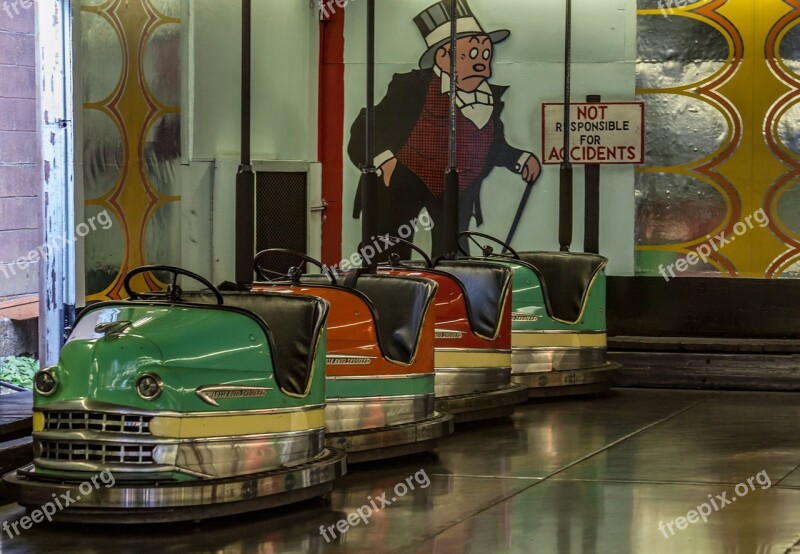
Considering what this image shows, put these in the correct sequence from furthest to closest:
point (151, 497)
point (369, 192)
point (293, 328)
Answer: point (369, 192), point (293, 328), point (151, 497)

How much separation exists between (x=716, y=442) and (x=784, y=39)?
3789 millimetres

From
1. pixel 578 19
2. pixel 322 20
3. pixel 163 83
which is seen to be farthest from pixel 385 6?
pixel 163 83

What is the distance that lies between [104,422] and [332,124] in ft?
18.8

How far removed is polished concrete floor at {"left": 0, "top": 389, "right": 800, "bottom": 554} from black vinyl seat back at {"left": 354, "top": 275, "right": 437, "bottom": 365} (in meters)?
0.45

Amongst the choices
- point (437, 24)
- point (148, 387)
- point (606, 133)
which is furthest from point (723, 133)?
point (148, 387)

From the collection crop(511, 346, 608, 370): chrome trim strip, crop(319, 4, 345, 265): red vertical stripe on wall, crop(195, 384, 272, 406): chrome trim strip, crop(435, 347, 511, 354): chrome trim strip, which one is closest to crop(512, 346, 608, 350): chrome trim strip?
crop(511, 346, 608, 370): chrome trim strip

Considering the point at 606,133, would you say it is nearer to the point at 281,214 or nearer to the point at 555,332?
the point at 555,332

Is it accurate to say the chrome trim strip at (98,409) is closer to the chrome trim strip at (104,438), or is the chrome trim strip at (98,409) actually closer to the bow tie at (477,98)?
the chrome trim strip at (104,438)

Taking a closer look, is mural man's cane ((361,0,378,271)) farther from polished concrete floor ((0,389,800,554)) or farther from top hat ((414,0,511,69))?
top hat ((414,0,511,69))

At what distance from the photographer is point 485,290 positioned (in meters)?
6.62

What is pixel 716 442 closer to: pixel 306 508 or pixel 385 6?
pixel 306 508

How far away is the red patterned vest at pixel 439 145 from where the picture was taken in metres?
9.36

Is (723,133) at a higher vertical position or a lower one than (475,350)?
higher

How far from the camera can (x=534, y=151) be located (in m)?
9.26
